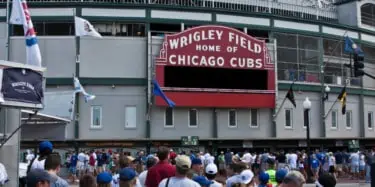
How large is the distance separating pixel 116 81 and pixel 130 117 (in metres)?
2.49

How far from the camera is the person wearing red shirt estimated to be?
9.15 m

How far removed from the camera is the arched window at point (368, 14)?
49.0 meters

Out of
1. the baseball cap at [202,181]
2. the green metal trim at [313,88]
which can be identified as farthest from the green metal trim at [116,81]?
the baseball cap at [202,181]

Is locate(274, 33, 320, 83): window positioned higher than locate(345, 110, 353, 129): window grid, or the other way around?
locate(274, 33, 320, 83): window

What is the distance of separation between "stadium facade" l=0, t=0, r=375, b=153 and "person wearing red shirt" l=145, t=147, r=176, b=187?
25451 mm

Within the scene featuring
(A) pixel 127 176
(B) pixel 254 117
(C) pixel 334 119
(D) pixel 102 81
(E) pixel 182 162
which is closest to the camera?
(A) pixel 127 176

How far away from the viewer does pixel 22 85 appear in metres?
10.3

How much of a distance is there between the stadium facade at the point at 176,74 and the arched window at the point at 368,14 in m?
5.21

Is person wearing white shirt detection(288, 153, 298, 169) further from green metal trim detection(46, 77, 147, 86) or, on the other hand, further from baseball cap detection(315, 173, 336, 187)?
baseball cap detection(315, 173, 336, 187)

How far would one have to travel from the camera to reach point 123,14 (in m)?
37.2

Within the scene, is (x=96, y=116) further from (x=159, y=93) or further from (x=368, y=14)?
(x=368, y=14)

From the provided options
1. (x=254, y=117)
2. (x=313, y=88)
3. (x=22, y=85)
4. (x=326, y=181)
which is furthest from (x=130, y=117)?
(x=326, y=181)

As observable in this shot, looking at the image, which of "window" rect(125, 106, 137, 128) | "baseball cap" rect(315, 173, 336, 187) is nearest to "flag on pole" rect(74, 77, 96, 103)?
"window" rect(125, 106, 137, 128)

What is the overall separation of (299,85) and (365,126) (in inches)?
320
